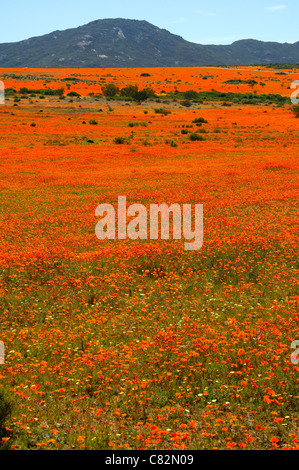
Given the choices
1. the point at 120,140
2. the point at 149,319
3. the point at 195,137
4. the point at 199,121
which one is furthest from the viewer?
the point at 199,121

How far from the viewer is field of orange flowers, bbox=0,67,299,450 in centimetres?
736

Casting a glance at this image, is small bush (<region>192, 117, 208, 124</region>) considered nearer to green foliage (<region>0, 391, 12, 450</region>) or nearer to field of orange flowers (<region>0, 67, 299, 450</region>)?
field of orange flowers (<region>0, 67, 299, 450</region>)

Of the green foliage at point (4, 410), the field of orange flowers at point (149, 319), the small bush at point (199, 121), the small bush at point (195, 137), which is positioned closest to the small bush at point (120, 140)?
the small bush at point (195, 137)

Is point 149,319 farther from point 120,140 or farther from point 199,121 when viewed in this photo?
point 199,121

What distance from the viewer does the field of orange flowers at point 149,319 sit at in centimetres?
736

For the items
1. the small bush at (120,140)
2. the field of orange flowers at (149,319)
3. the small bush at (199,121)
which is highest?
the small bush at (199,121)

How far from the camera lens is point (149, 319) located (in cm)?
1151

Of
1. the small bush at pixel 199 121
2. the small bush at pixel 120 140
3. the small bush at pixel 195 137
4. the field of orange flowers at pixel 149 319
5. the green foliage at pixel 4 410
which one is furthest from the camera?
the small bush at pixel 199 121

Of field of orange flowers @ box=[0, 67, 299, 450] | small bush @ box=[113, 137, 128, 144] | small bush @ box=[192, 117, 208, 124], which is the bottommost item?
field of orange flowers @ box=[0, 67, 299, 450]

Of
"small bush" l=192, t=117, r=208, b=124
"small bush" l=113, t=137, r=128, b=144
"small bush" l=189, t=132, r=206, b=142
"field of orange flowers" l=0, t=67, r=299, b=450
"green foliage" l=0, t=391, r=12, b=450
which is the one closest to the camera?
"green foliage" l=0, t=391, r=12, b=450

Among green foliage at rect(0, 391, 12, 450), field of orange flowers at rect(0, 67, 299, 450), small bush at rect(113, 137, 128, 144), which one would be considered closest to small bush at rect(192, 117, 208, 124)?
small bush at rect(113, 137, 128, 144)

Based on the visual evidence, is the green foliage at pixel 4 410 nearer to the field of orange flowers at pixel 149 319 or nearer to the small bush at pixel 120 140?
the field of orange flowers at pixel 149 319

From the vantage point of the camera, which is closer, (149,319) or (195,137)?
(149,319)

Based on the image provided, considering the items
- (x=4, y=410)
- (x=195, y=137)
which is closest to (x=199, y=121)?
(x=195, y=137)
